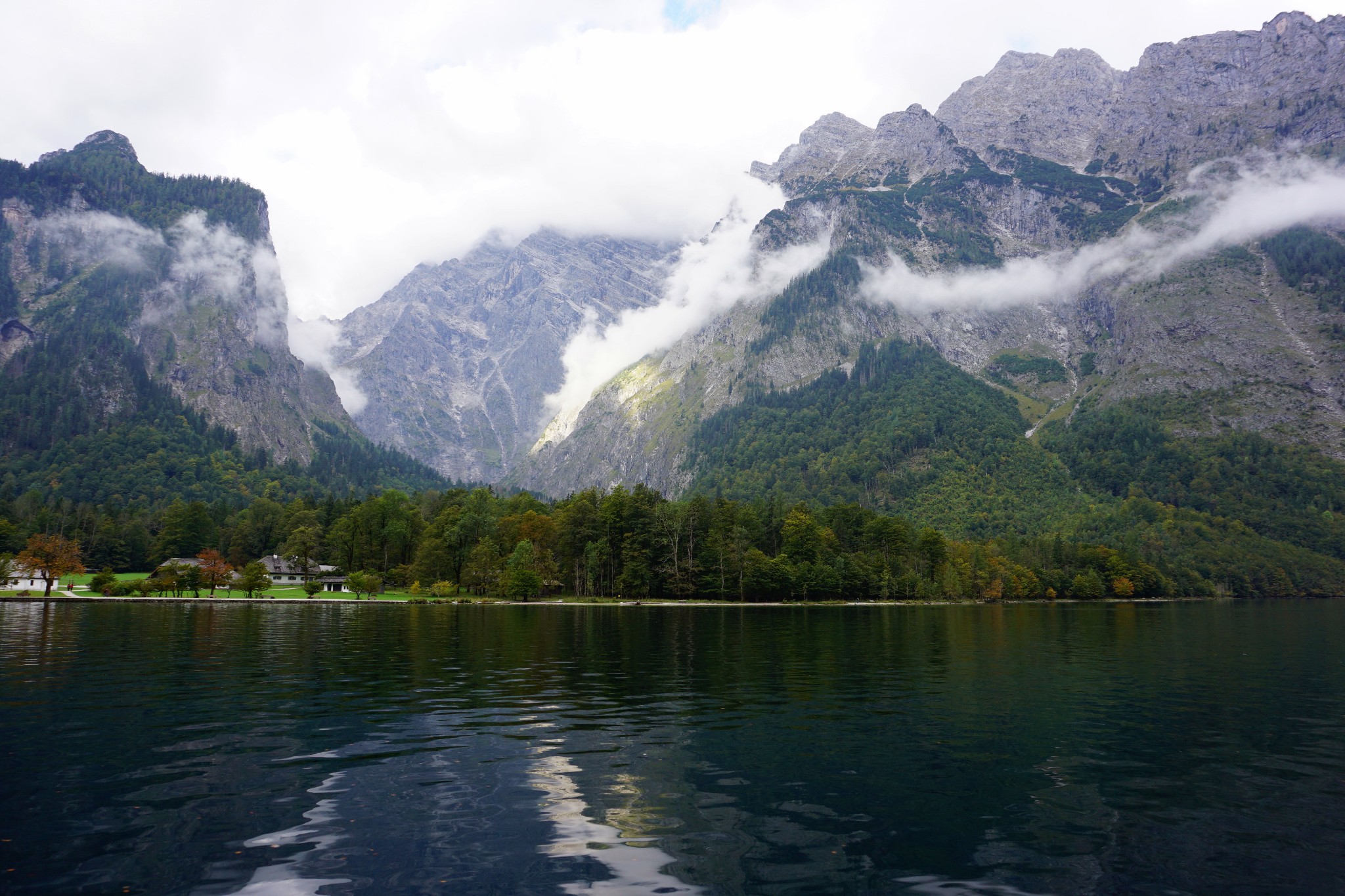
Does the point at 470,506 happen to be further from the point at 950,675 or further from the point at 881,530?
the point at 950,675

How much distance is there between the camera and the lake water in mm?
13789

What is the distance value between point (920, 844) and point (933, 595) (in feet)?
549

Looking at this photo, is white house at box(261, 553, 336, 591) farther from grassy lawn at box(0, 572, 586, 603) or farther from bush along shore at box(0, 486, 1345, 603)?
grassy lawn at box(0, 572, 586, 603)

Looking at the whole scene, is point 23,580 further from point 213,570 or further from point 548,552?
point 548,552

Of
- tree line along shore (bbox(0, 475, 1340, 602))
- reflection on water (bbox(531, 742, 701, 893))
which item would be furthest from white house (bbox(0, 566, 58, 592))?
reflection on water (bbox(531, 742, 701, 893))

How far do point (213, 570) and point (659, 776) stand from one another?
15204 cm

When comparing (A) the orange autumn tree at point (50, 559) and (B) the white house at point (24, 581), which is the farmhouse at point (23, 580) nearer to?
(B) the white house at point (24, 581)

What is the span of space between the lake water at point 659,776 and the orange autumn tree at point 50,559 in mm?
102176

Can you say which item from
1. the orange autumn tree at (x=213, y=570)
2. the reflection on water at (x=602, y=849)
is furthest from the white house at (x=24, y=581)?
the reflection on water at (x=602, y=849)

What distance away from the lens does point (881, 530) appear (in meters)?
178

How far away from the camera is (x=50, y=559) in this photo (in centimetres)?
13900

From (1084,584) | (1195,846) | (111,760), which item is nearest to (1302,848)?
(1195,846)

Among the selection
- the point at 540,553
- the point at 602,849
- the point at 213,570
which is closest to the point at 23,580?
the point at 213,570

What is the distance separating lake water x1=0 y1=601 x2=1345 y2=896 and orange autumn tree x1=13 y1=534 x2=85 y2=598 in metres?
102
